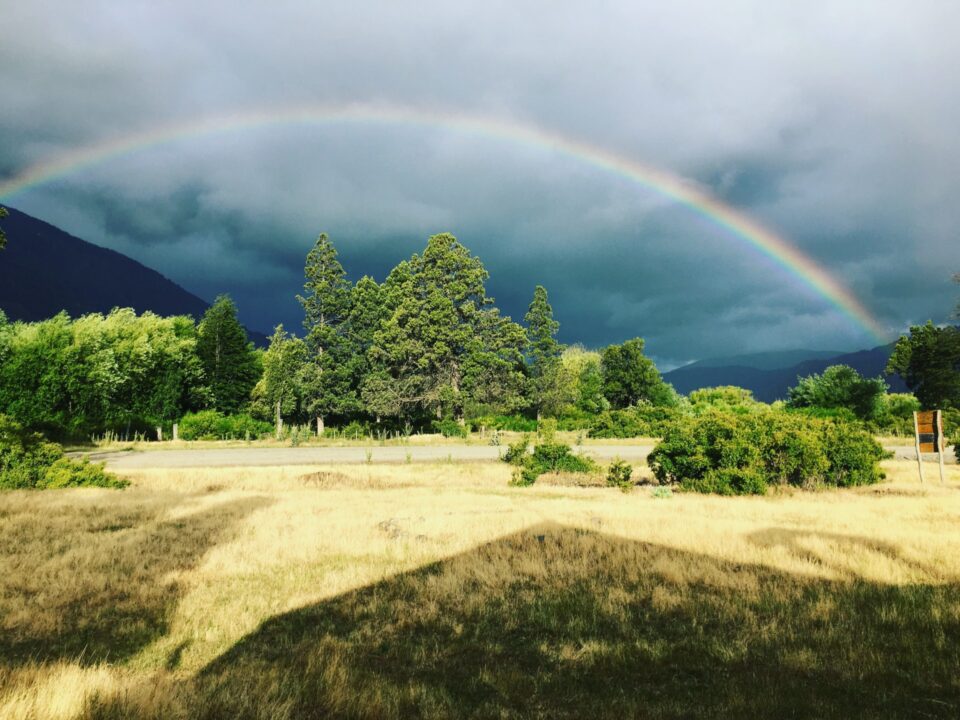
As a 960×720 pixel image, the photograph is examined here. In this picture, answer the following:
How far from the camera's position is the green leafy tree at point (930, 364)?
194ft

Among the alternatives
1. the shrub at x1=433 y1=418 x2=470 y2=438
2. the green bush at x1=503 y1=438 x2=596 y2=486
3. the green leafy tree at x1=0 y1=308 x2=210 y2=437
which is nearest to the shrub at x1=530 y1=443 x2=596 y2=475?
the green bush at x1=503 y1=438 x2=596 y2=486

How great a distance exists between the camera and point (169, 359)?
5544 centimetres

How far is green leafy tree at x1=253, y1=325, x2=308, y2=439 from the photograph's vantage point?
156 feet

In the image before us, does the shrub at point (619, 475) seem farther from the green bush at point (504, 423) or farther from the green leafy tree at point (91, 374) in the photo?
the green leafy tree at point (91, 374)

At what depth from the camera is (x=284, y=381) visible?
1996 inches

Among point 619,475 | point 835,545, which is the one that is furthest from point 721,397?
point 835,545

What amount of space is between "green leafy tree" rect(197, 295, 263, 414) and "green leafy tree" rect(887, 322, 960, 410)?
75593 mm

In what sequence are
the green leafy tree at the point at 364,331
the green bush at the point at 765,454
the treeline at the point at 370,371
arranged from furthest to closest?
the green leafy tree at the point at 364,331, the treeline at the point at 370,371, the green bush at the point at 765,454

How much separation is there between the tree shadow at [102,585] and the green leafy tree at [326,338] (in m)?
34.8

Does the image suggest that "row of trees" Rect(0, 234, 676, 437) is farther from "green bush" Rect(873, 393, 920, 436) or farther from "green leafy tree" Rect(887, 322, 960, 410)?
"green leafy tree" Rect(887, 322, 960, 410)

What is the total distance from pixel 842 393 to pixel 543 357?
108ft

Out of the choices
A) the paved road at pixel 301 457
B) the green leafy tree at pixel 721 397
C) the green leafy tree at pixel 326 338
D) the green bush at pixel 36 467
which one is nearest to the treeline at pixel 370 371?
the green leafy tree at pixel 326 338

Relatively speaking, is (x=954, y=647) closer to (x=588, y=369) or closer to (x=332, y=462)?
(x=332, y=462)

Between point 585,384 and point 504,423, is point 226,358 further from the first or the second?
point 585,384
